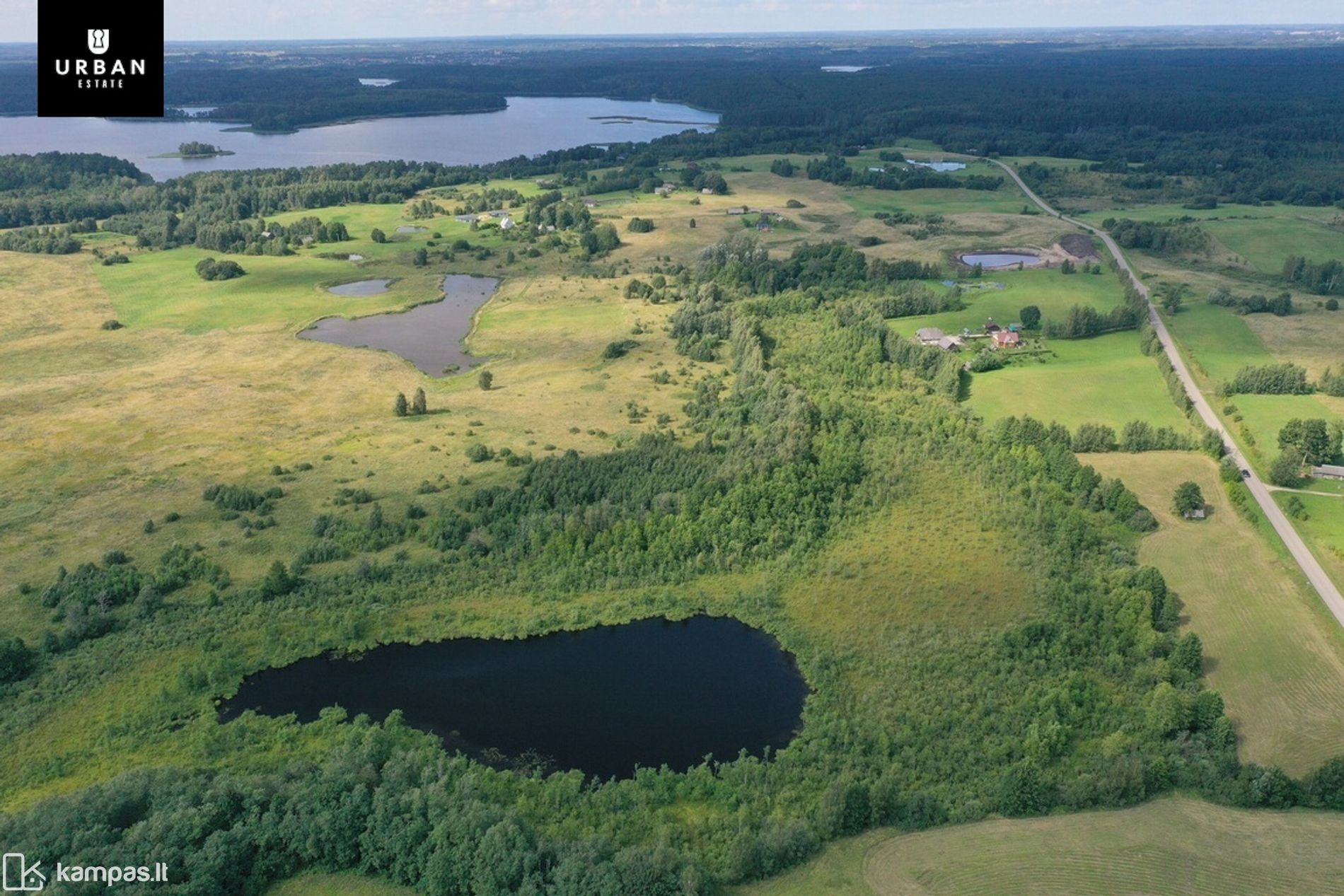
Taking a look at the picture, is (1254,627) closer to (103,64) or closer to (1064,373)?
(1064,373)

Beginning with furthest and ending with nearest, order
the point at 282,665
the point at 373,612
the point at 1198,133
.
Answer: the point at 1198,133, the point at 373,612, the point at 282,665

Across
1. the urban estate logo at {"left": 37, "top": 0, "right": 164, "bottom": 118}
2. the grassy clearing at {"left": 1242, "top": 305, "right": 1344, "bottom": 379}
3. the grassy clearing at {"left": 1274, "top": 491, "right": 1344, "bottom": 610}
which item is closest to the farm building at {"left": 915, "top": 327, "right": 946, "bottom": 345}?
the grassy clearing at {"left": 1242, "top": 305, "right": 1344, "bottom": 379}

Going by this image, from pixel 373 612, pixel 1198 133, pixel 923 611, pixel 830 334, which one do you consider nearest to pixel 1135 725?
pixel 923 611

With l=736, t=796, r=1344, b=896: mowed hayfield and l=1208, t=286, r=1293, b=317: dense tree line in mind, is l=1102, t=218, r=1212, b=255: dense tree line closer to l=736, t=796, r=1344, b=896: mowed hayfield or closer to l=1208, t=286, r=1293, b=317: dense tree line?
l=1208, t=286, r=1293, b=317: dense tree line

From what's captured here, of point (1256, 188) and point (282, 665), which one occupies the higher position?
point (1256, 188)

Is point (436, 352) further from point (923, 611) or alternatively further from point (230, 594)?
point (923, 611)
